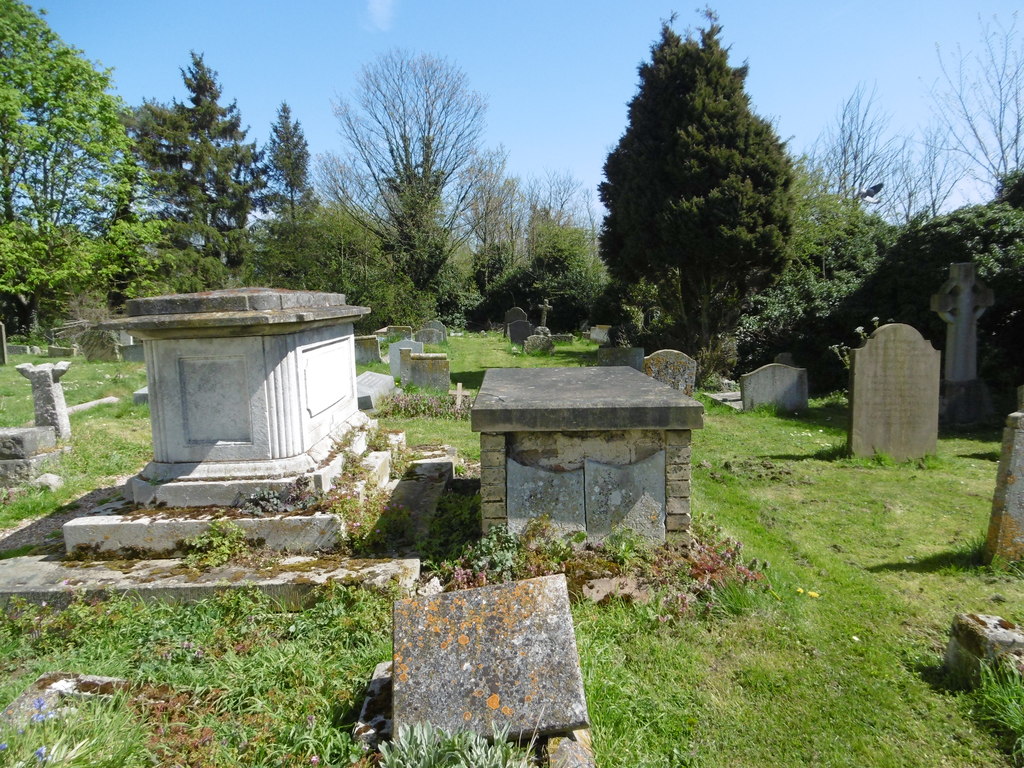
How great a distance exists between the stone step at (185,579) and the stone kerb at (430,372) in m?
8.37

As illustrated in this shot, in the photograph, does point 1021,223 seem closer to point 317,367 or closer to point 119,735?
point 317,367

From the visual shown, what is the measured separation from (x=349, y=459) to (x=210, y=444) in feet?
3.83

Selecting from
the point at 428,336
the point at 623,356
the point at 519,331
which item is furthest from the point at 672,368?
the point at 519,331

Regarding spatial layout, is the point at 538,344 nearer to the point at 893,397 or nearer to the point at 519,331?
the point at 519,331

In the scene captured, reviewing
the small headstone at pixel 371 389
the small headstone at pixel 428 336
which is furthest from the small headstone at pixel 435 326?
the small headstone at pixel 371 389

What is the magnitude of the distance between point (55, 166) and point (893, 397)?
28.6m

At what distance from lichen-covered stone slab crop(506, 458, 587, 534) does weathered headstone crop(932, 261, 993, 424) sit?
8374 millimetres

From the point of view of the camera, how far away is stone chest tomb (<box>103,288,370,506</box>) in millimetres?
4598

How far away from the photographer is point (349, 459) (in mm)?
5500

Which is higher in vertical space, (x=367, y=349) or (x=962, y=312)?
(x=962, y=312)

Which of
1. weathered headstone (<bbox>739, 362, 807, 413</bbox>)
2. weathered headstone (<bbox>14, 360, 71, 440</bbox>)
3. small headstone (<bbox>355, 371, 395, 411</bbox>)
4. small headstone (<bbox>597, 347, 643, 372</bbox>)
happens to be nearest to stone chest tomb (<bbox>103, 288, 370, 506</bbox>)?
weathered headstone (<bbox>14, 360, 71, 440</bbox>)

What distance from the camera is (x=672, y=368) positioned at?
1097cm

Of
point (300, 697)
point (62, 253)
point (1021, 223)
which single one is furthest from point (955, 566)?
point (62, 253)

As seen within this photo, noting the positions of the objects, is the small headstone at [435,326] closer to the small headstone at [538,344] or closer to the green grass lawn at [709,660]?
the small headstone at [538,344]
